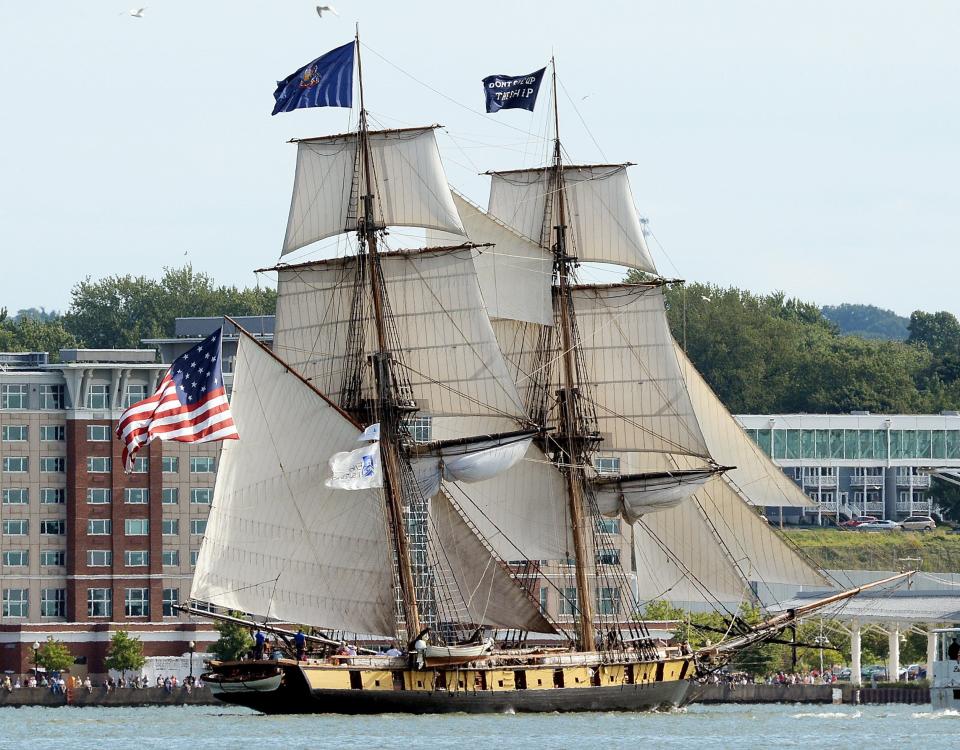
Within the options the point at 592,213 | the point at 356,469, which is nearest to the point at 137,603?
the point at 592,213

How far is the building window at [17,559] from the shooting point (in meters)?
146

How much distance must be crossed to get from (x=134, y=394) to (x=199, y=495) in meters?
6.90

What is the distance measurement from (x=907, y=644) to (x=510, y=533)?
160ft

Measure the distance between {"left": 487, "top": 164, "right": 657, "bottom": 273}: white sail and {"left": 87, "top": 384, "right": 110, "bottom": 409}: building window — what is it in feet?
158

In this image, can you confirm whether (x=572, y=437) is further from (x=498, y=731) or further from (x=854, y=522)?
(x=854, y=522)

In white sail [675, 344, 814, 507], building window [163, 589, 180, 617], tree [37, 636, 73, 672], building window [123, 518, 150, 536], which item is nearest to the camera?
white sail [675, 344, 814, 507]

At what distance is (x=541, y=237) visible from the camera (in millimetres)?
104125

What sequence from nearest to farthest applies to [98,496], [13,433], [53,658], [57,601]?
[53,658] → [57,601] → [98,496] → [13,433]

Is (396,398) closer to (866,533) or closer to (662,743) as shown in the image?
(662,743)

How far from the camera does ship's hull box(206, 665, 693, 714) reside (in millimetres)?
93562

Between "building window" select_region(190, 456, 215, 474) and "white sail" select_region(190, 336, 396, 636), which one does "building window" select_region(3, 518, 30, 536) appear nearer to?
"building window" select_region(190, 456, 215, 474)

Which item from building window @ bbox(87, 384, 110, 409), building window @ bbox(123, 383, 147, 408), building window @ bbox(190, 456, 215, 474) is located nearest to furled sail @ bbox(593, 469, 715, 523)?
building window @ bbox(190, 456, 215, 474)

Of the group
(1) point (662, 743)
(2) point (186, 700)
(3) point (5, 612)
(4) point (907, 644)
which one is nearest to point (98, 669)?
(3) point (5, 612)

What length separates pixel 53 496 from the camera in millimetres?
146625
